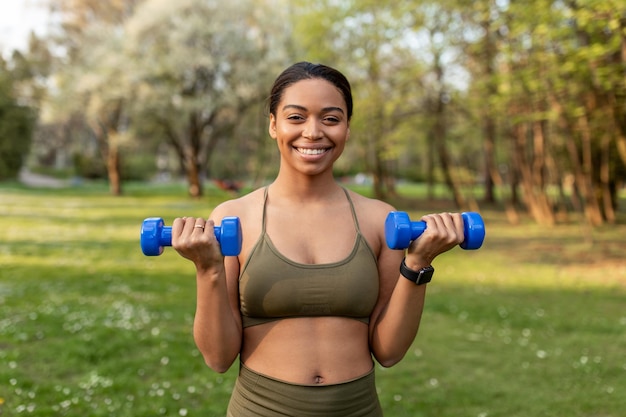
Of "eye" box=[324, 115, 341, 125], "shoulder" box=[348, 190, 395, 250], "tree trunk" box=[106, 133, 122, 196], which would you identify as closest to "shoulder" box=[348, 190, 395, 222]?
A: "shoulder" box=[348, 190, 395, 250]

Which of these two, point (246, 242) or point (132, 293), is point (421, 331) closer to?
point (132, 293)

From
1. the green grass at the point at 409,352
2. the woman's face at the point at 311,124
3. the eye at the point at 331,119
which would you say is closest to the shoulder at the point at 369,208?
the woman's face at the point at 311,124

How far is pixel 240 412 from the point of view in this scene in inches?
79.7

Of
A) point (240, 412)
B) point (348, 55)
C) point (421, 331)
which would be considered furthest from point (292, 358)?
point (348, 55)

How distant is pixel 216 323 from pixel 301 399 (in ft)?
1.32

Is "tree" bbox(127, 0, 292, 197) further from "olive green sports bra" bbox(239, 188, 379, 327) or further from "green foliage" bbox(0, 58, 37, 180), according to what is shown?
"olive green sports bra" bbox(239, 188, 379, 327)

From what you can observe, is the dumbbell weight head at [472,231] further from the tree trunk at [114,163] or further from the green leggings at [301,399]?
the tree trunk at [114,163]

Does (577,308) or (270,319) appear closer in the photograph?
(270,319)

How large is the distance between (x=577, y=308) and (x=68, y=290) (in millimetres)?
8471

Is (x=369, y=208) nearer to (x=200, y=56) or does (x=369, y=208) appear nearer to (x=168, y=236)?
(x=168, y=236)

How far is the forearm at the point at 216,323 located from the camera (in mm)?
1854

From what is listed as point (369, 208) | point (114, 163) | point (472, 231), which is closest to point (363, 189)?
point (114, 163)

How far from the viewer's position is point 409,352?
6941 mm

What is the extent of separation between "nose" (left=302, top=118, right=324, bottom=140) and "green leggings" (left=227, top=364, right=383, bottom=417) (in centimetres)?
88
